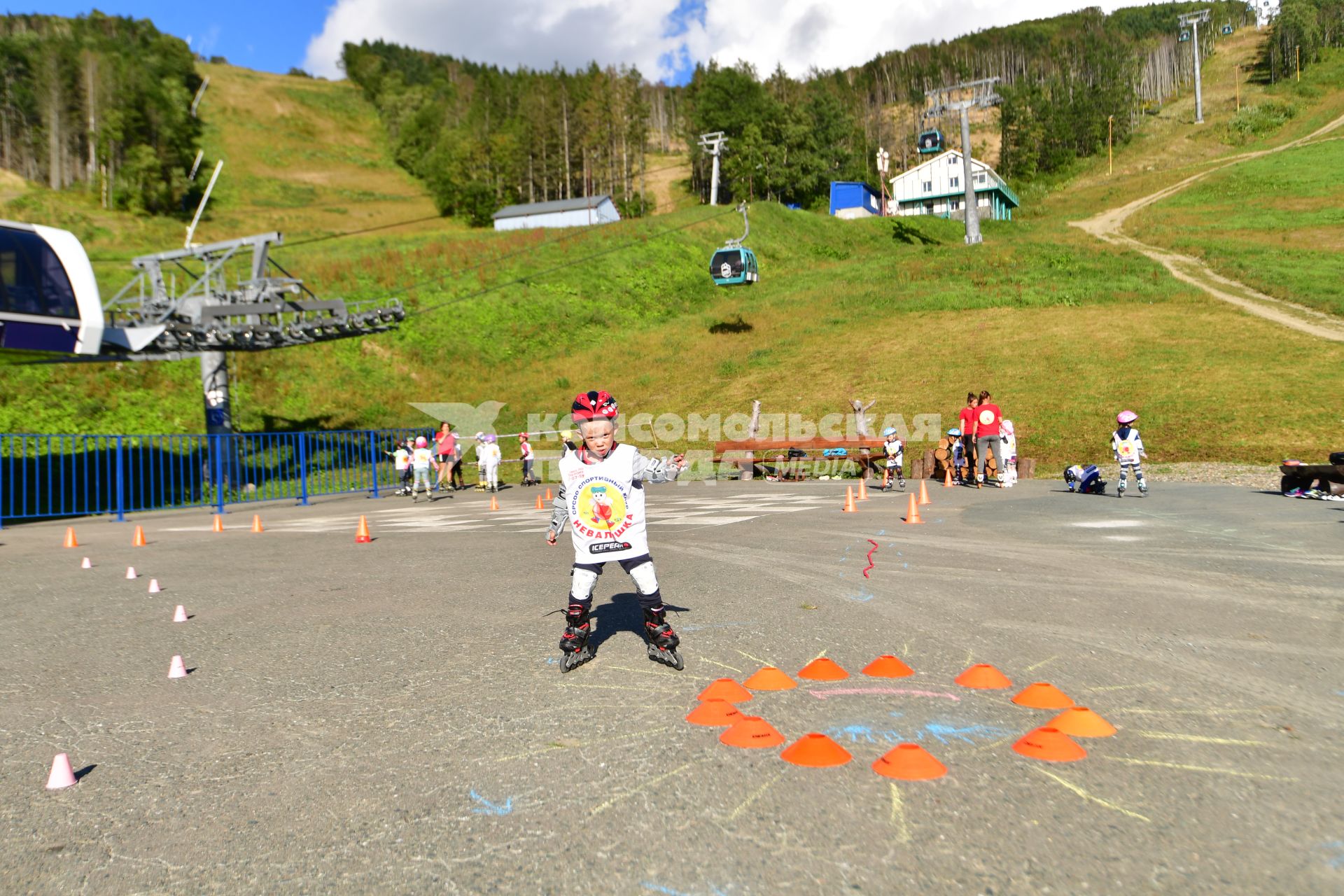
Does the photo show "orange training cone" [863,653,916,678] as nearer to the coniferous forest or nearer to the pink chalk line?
the pink chalk line

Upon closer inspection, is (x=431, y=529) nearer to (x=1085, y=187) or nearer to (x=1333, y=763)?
(x=1333, y=763)

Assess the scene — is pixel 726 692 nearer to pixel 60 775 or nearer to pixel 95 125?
pixel 60 775

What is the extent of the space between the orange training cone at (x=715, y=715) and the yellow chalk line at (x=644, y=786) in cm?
54

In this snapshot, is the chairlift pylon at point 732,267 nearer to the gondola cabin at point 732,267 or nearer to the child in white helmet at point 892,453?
the gondola cabin at point 732,267

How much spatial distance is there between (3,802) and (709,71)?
12133 centimetres

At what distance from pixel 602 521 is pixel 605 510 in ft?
0.23

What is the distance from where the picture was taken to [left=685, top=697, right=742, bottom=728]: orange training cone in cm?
476

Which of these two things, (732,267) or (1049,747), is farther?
(732,267)

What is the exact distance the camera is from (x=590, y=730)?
4730mm

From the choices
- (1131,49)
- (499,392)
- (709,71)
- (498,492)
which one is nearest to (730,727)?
(498,492)

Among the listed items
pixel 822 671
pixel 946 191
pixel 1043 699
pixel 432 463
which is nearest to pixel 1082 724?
pixel 1043 699

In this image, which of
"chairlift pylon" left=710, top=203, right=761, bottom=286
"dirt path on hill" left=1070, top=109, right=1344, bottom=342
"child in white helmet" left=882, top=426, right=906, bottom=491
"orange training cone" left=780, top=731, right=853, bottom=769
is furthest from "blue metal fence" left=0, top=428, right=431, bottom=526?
"dirt path on hill" left=1070, top=109, right=1344, bottom=342

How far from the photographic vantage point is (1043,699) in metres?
4.97

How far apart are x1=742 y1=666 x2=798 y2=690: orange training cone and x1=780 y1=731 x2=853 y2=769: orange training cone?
111cm
